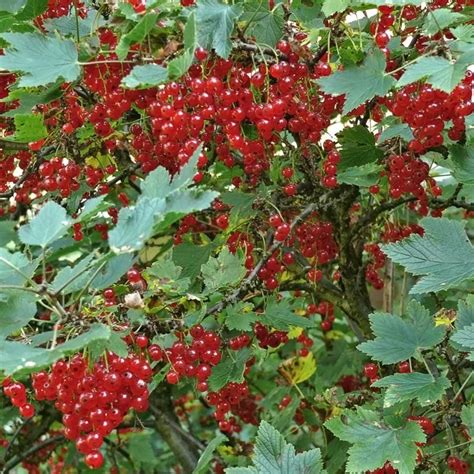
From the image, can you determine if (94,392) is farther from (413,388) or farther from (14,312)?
(413,388)

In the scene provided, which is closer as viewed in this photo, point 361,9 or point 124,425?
point 361,9

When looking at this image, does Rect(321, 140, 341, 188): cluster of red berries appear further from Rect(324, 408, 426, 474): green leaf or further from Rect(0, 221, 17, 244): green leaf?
Rect(0, 221, 17, 244): green leaf

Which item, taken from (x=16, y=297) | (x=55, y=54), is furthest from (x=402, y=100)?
→ (x=16, y=297)

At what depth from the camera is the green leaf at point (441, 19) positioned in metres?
1.02

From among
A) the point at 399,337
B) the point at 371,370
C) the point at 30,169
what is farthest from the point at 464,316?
the point at 30,169

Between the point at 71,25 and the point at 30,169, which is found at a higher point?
the point at 71,25

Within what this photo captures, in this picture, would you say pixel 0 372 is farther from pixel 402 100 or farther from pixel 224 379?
pixel 402 100

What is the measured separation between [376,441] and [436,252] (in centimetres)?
28

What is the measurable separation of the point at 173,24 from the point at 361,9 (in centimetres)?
27

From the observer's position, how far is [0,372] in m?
0.88

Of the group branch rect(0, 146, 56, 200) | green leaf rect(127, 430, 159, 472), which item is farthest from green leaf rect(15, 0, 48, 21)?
green leaf rect(127, 430, 159, 472)

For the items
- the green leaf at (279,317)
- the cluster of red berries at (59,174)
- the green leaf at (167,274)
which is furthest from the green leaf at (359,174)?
the cluster of red berries at (59,174)

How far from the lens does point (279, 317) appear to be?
1208 millimetres

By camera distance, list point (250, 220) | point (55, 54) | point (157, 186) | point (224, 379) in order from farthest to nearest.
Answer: point (250, 220) → point (224, 379) → point (55, 54) → point (157, 186)
